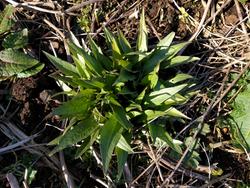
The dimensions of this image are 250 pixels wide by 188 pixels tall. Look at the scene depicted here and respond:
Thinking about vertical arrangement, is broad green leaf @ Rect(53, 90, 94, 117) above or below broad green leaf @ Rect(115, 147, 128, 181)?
above

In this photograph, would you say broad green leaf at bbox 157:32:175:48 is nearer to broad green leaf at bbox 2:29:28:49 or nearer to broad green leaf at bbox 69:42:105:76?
broad green leaf at bbox 69:42:105:76

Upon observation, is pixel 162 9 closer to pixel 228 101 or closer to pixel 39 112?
pixel 228 101

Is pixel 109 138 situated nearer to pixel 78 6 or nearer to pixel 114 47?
pixel 114 47

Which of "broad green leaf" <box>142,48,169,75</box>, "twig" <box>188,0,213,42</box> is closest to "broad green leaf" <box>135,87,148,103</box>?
"broad green leaf" <box>142,48,169,75</box>

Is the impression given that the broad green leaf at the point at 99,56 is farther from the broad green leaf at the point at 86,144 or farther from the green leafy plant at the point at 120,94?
the broad green leaf at the point at 86,144

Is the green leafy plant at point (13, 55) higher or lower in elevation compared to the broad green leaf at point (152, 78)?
higher

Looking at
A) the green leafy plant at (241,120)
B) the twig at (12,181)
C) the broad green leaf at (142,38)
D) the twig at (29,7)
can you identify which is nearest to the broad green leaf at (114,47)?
the broad green leaf at (142,38)
